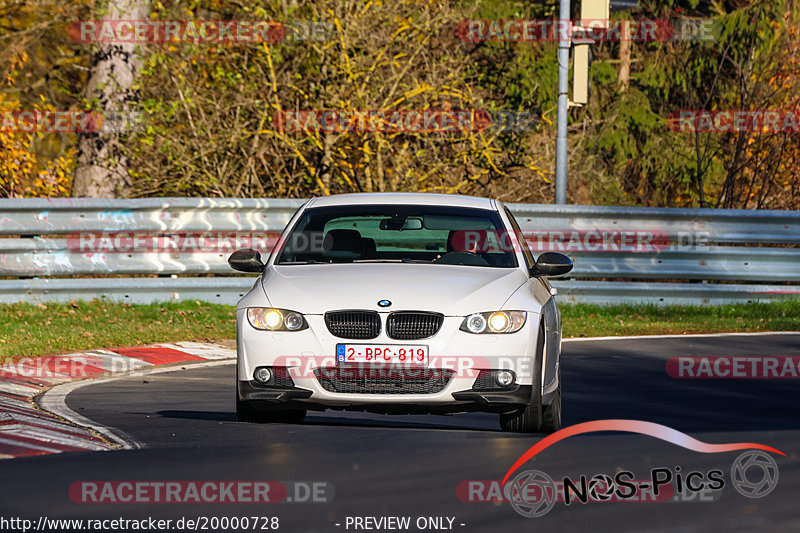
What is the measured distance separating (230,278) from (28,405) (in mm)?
6986

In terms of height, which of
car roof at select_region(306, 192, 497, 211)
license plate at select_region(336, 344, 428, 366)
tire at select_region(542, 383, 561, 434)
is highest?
car roof at select_region(306, 192, 497, 211)

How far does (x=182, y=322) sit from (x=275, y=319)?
746cm

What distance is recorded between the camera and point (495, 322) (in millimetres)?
8391

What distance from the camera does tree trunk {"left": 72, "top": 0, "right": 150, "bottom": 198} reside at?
851 inches

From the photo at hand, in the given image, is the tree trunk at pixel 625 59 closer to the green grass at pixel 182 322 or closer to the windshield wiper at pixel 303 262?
the green grass at pixel 182 322

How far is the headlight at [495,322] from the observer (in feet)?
27.3

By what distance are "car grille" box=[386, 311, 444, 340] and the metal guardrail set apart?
27.7 ft

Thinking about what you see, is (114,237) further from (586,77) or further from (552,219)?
(586,77)

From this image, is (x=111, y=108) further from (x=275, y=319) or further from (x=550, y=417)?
(x=550, y=417)

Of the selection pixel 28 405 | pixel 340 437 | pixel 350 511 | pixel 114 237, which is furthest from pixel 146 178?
pixel 350 511
